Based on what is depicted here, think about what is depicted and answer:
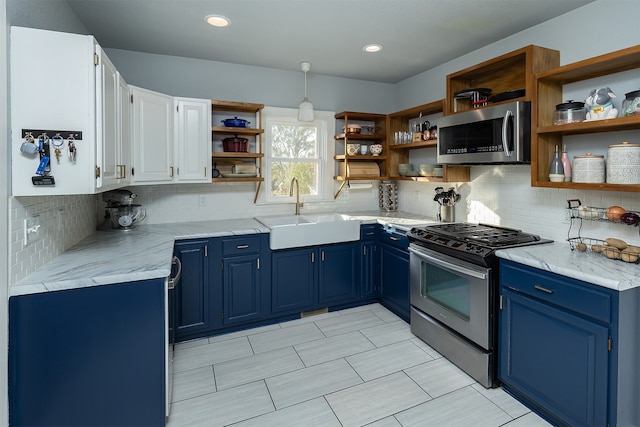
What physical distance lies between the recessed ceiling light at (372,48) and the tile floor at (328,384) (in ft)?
8.34

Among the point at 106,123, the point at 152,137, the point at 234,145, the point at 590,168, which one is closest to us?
the point at 106,123

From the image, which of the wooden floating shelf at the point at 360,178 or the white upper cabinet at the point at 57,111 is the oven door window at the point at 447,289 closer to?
the wooden floating shelf at the point at 360,178

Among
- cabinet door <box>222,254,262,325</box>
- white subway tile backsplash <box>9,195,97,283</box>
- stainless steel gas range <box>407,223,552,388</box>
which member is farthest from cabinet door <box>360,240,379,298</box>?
white subway tile backsplash <box>9,195,97,283</box>

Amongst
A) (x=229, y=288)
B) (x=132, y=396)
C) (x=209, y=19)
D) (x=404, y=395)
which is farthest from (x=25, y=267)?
(x=404, y=395)

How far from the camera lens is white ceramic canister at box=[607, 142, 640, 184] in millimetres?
1927

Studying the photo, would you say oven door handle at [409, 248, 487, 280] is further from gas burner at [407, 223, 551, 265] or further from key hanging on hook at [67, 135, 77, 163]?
key hanging on hook at [67, 135, 77, 163]

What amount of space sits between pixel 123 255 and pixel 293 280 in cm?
156

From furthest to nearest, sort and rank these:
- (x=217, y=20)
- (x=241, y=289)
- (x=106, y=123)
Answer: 1. (x=241, y=289)
2. (x=217, y=20)
3. (x=106, y=123)

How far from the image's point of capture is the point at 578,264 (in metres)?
1.90

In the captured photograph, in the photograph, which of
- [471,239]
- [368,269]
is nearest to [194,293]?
[368,269]

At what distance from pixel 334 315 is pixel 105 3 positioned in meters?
3.11

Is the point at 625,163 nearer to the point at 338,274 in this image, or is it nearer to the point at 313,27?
the point at 313,27

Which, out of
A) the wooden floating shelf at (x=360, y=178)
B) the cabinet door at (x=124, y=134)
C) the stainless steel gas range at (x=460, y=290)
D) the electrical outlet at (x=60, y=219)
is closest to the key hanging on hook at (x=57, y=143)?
the cabinet door at (x=124, y=134)

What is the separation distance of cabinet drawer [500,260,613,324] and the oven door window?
12.3 inches
